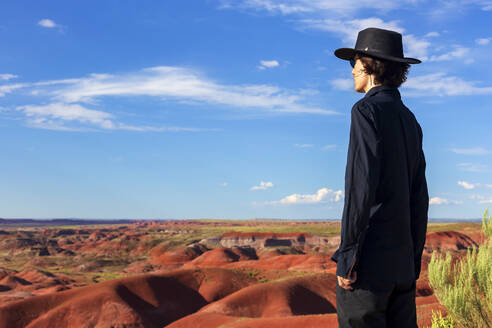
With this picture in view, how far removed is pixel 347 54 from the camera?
3.51m

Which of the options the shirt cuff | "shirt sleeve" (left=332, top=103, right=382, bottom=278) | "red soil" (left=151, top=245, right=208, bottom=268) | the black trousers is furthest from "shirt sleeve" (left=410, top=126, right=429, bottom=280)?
"red soil" (left=151, top=245, right=208, bottom=268)

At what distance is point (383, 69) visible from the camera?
134 inches

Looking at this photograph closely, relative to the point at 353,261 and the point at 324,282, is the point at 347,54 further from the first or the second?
the point at 324,282

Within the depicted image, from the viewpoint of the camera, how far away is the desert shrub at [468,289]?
33.5 feet

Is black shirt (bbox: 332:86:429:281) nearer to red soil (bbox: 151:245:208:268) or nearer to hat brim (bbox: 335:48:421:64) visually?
hat brim (bbox: 335:48:421:64)

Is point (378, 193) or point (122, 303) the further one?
point (122, 303)

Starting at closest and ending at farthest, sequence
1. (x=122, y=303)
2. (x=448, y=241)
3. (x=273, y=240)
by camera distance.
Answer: (x=122, y=303)
(x=448, y=241)
(x=273, y=240)

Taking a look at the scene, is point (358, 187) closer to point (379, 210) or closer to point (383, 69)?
point (379, 210)

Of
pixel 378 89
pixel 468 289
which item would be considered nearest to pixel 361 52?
pixel 378 89

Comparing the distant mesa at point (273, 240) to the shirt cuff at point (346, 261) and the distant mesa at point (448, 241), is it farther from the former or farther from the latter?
the shirt cuff at point (346, 261)

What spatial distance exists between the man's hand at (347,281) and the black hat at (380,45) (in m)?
1.54

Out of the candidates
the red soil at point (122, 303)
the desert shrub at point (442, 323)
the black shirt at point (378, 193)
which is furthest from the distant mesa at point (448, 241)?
the black shirt at point (378, 193)

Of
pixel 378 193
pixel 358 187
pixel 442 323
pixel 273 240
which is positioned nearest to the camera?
pixel 358 187

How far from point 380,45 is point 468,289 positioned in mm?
9005
